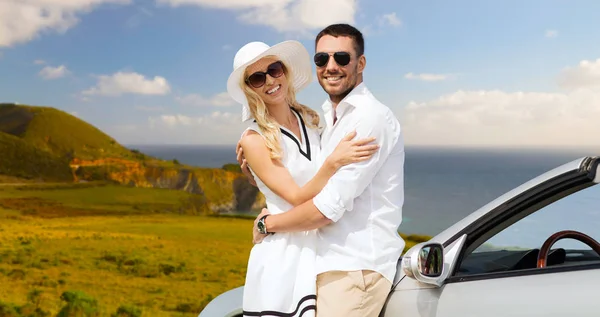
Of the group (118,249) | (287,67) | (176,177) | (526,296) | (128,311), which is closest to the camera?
(526,296)

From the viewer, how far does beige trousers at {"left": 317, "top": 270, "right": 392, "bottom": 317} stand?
2.06 metres

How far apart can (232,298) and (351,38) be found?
49.1 inches

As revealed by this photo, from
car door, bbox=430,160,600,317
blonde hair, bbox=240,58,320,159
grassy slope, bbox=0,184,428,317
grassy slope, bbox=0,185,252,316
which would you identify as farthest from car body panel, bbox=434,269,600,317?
grassy slope, bbox=0,185,252,316

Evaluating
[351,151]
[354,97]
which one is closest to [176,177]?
[354,97]

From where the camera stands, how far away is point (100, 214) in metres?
17.8

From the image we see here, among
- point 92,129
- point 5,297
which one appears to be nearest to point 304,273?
point 5,297

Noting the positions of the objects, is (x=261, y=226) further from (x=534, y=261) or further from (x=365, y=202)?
(x=534, y=261)

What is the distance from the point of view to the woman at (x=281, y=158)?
210cm

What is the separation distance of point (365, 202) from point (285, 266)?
0.33 metres

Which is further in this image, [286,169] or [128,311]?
[128,311]

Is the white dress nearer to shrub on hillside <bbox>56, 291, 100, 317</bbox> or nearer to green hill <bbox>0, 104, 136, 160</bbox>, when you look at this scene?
shrub on hillside <bbox>56, 291, 100, 317</bbox>

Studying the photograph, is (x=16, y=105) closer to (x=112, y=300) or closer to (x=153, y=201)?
(x=153, y=201)

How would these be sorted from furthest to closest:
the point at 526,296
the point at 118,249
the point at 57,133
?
1. the point at 57,133
2. the point at 118,249
3. the point at 526,296

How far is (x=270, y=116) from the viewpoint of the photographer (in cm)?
234
